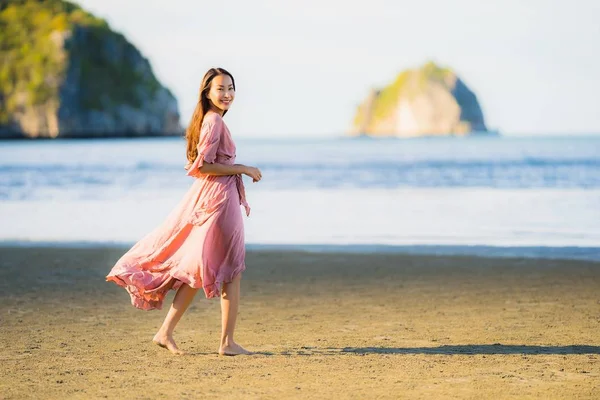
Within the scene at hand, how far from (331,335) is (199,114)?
1914 millimetres

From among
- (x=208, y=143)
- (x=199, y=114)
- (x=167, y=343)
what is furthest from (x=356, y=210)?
(x=208, y=143)

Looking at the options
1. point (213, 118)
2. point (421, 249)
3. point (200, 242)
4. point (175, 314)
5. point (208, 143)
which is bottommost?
point (421, 249)

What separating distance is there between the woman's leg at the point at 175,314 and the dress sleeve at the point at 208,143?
0.77 m

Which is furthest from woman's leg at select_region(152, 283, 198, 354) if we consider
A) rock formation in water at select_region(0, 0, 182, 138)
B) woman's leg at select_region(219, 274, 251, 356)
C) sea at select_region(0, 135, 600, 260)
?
rock formation in water at select_region(0, 0, 182, 138)

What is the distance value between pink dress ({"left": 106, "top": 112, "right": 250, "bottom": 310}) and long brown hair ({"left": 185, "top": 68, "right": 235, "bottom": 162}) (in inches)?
3.0

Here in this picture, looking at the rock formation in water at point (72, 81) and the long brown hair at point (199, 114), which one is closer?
the long brown hair at point (199, 114)

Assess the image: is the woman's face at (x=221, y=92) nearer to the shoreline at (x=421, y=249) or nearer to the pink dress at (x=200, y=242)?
the pink dress at (x=200, y=242)

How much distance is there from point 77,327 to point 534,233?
30.9 ft

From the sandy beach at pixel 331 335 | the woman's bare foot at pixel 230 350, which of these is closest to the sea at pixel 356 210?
the sandy beach at pixel 331 335

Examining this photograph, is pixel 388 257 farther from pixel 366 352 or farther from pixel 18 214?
pixel 18 214

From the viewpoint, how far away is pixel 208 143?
5.90 meters

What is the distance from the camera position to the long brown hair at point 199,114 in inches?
238

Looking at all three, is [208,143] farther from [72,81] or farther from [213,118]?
[72,81]

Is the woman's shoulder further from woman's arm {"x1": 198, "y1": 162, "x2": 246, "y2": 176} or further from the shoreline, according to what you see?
the shoreline
